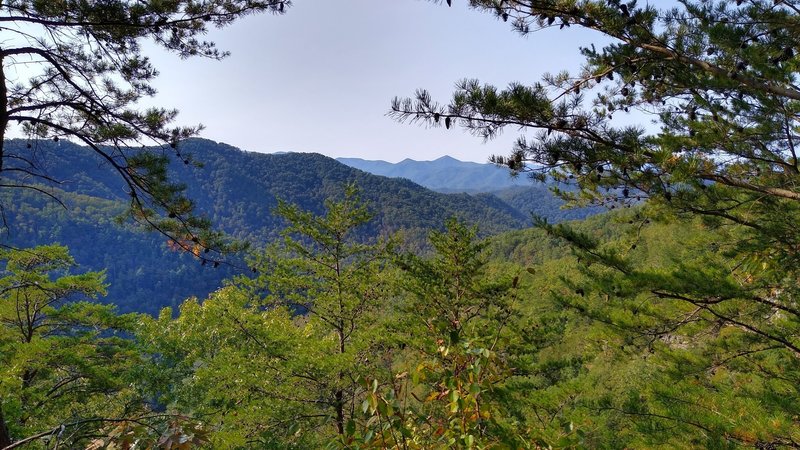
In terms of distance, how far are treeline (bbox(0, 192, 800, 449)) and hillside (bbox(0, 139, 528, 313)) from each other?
148 feet

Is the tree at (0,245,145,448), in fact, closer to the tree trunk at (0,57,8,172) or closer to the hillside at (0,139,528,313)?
the tree trunk at (0,57,8,172)

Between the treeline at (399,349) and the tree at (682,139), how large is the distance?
8 centimetres

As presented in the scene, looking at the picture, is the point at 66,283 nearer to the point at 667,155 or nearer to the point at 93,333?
the point at 93,333

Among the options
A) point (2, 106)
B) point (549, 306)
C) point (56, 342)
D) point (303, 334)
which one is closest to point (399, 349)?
point (303, 334)

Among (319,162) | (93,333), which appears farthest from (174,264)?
(93,333)

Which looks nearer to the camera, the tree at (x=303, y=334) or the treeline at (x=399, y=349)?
the treeline at (x=399, y=349)

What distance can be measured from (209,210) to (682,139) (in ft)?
500

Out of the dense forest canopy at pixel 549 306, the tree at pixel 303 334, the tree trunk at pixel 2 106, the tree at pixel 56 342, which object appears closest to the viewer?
the dense forest canopy at pixel 549 306

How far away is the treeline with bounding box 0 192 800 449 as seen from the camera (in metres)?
4.03

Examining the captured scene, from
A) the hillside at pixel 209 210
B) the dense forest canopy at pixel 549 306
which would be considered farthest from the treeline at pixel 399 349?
the hillside at pixel 209 210

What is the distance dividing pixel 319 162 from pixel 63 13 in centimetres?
17213

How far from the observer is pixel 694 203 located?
386 centimetres

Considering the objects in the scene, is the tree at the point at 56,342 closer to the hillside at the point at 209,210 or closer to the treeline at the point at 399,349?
the treeline at the point at 399,349

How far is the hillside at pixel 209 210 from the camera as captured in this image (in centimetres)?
9215
